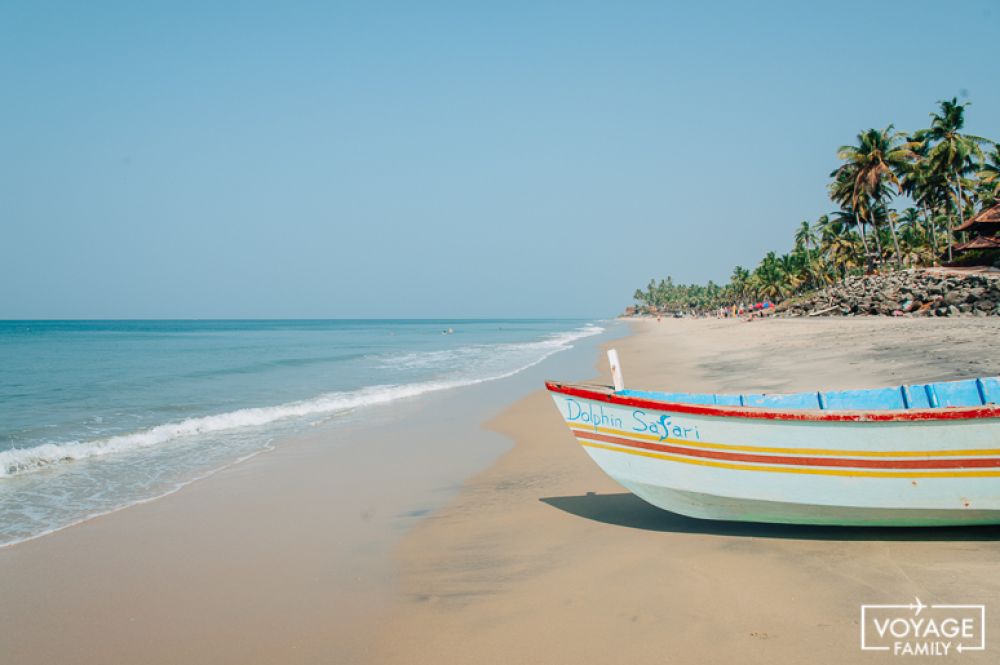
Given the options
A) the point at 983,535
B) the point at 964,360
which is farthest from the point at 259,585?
the point at 964,360

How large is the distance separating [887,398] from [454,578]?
447cm

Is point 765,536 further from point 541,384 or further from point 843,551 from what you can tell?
point 541,384

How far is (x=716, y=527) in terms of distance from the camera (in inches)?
220

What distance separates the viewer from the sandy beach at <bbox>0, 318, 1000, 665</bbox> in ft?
12.2

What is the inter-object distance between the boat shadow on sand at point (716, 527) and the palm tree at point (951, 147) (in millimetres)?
41995

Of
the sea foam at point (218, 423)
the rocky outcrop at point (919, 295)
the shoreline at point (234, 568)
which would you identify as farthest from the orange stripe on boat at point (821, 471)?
the rocky outcrop at point (919, 295)

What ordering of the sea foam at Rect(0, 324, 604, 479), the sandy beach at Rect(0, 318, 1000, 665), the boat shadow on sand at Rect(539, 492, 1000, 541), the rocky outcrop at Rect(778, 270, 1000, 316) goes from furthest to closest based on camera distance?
the rocky outcrop at Rect(778, 270, 1000, 316) < the sea foam at Rect(0, 324, 604, 479) < the boat shadow on sand at Rect(539, 492, 1000, 541) < the sandy beach at Rect(0, 318, 1000, 665)

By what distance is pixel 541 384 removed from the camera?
19609mm

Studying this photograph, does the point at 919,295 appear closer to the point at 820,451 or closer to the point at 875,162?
the point at 875,162

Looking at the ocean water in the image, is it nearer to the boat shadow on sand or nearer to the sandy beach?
the sandy beach

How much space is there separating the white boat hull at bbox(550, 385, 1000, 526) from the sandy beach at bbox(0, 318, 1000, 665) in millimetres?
291

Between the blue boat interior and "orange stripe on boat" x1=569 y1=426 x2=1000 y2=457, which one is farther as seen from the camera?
the blue boat interior

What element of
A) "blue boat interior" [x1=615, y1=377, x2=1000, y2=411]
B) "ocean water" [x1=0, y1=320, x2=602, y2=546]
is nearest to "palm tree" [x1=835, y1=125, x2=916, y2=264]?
"ocean water" [x1=0, y1=320, x2=602, y2=546]

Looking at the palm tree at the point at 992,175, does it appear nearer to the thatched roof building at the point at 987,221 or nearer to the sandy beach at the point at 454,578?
the thatched roof building at the point at 987,221
